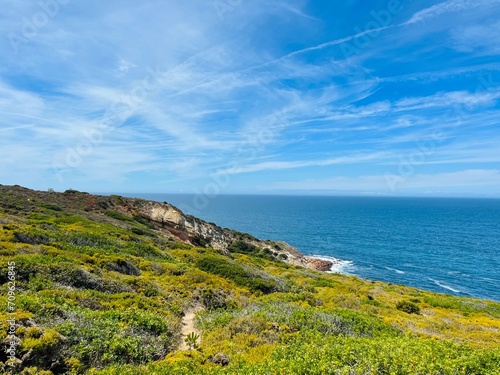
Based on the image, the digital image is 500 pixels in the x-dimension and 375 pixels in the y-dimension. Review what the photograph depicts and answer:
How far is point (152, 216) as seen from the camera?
59.3 meters

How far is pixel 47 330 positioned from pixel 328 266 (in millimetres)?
73697

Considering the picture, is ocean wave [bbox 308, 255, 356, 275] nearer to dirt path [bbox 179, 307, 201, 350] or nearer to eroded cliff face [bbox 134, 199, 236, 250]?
eroded cliff face [bbox 134, 199, 236, 250]

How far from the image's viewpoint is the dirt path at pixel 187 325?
1218 centimetres

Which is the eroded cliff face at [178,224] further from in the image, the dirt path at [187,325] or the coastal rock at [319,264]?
the dirt path at [187,325]

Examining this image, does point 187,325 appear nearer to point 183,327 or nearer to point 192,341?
point 183,327

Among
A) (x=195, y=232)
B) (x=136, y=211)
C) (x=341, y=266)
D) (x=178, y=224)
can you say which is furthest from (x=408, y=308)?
(x=341, y=266)

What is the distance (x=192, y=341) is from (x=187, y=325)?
2.46 m

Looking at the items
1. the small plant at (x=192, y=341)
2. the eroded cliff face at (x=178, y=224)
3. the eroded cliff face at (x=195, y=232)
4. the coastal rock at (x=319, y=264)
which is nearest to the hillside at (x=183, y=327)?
the small plant at (x=192, y=341)

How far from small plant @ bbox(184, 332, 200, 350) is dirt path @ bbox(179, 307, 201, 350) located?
154mm

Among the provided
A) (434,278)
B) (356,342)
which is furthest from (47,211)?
(434,278)

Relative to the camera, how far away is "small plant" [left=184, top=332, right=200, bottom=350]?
11627mm

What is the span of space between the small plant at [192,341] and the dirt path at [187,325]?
15 cm

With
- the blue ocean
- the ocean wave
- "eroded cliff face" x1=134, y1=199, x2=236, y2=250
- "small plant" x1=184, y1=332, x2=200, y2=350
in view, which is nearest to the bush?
"small plant" x1=184, y1=332, x2=200, y2=350

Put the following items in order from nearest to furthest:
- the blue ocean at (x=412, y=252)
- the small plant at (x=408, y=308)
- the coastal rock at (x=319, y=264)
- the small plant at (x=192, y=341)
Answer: the small plant at (x=192, y=341), the small plant at (x=408, y=308), the blue ocean at (x=412, y=252), the coastal rock at (x=319, y=264)
